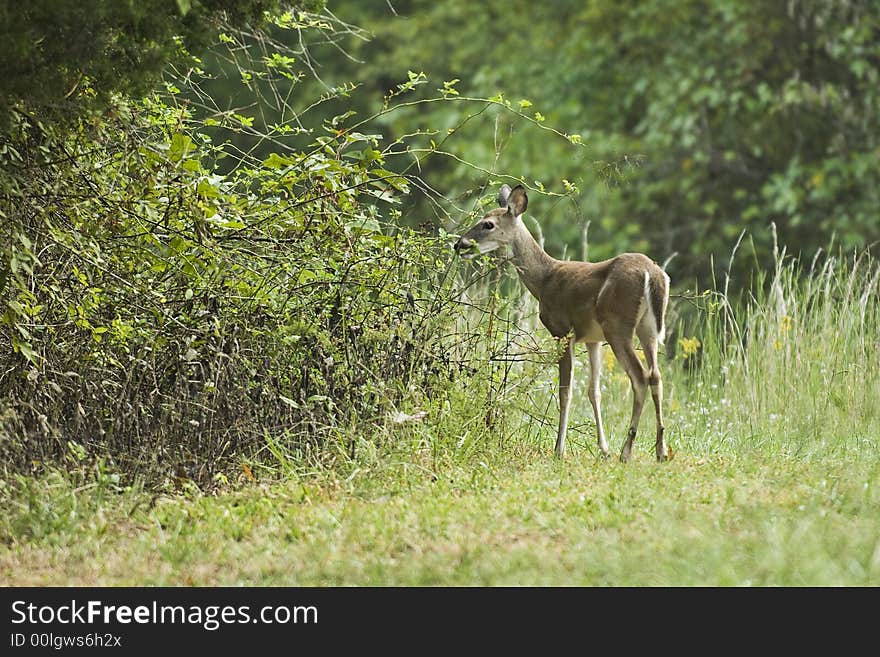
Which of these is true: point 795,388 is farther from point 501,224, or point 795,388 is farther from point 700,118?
point 700,118

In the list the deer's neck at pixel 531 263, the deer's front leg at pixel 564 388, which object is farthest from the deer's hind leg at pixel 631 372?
the deer's neck at pixel 531 263

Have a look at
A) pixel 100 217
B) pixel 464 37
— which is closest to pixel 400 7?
pixel 464 37

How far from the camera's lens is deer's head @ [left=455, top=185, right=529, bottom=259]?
8508mm

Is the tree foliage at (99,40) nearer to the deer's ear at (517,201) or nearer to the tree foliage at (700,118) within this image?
the deer's ear at (517,201)

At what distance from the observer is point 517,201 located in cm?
855

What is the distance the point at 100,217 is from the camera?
6.98 metres

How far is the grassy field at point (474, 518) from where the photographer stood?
521 centimetres

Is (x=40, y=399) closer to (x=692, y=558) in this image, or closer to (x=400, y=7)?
(x=692, y=558)

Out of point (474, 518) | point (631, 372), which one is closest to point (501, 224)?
point (631, 372)

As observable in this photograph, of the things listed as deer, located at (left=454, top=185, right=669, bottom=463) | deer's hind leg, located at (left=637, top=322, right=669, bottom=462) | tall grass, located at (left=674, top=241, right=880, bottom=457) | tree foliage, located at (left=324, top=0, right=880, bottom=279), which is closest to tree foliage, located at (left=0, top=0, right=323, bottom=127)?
deer, located at (left=454, top=185, right=669, bottom=463)

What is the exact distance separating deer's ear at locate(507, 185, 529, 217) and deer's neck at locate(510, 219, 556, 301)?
0.14 meters

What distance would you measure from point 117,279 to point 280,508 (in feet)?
5.16

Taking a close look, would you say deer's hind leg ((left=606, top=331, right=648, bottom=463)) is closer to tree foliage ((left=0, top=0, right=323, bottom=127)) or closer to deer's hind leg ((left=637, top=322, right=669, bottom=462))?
deer's hind leg ((left=637, top=322, right=669, bottom=462))

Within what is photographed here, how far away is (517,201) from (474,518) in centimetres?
313
